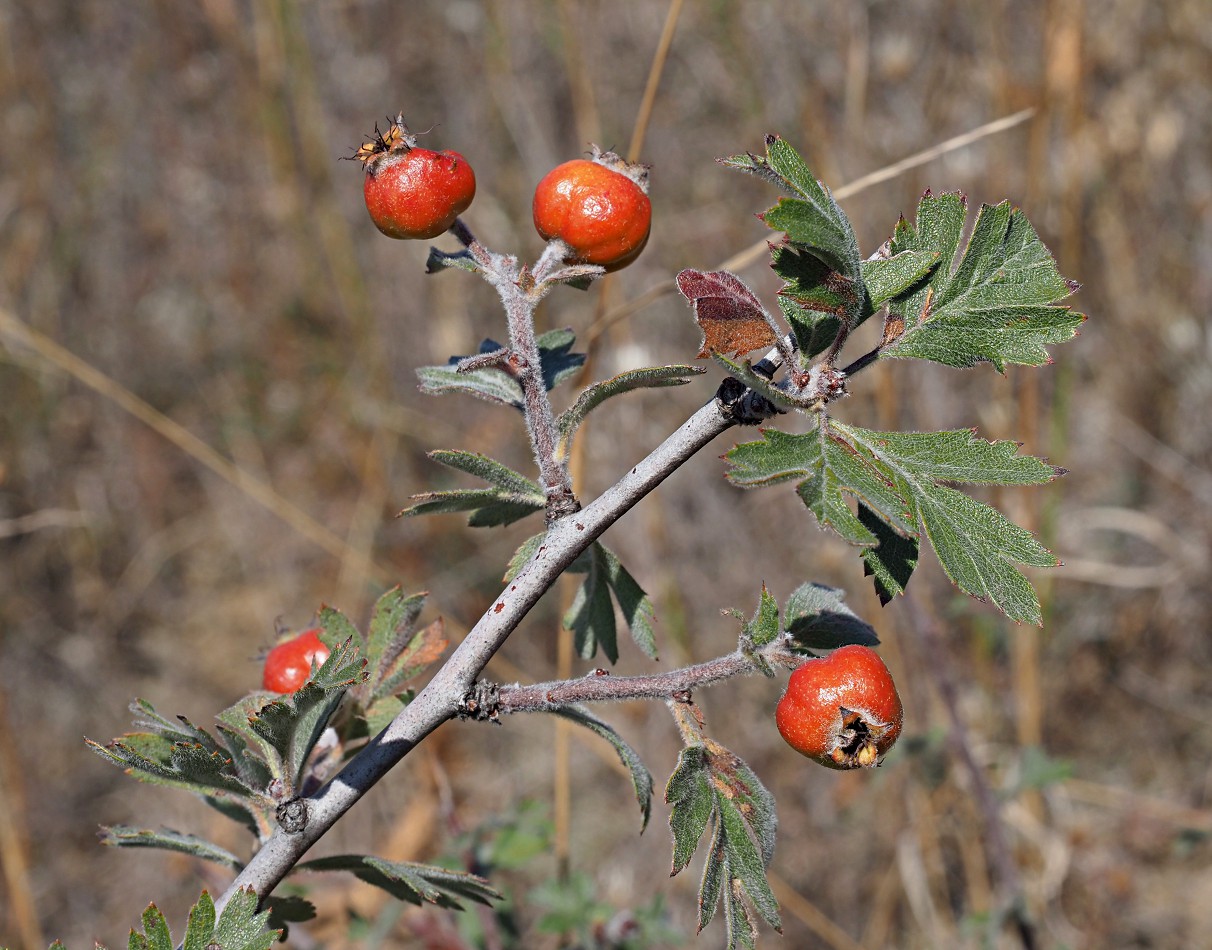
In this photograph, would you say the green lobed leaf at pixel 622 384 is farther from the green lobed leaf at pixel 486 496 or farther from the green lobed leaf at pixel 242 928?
the green lobed leaf at pixel 242 928

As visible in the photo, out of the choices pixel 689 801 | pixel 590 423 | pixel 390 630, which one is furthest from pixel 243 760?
pixel 590 423

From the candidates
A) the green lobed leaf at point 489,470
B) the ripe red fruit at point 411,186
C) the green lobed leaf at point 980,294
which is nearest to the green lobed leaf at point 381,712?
the green lobed leaf at point 489,470

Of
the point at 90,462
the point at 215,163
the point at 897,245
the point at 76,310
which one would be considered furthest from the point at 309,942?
the point at 215,163

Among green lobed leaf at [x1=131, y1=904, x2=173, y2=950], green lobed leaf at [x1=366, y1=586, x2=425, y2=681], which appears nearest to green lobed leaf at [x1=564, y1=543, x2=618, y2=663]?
green lobed leaf at [x1=366, y1=586, x2=425, y2=681]

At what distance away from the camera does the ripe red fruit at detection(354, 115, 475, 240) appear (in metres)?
1.19

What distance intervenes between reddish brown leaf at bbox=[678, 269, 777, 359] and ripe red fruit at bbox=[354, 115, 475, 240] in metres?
0.34

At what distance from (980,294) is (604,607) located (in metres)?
0.60

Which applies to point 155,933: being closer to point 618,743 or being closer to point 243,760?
point 243,760

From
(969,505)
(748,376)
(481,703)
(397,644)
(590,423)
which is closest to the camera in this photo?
(748,376)

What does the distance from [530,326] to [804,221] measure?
363mm

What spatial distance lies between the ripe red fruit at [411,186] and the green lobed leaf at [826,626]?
24.2 inches

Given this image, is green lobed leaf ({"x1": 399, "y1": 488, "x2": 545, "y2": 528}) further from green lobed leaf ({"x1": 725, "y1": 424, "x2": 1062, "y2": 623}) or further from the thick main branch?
green lobed leaf ({"x1": 725, "y1": 424, "x2": 1062, "y2": 623})

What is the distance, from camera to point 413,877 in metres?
1.18

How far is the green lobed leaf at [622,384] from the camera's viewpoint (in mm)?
1104
